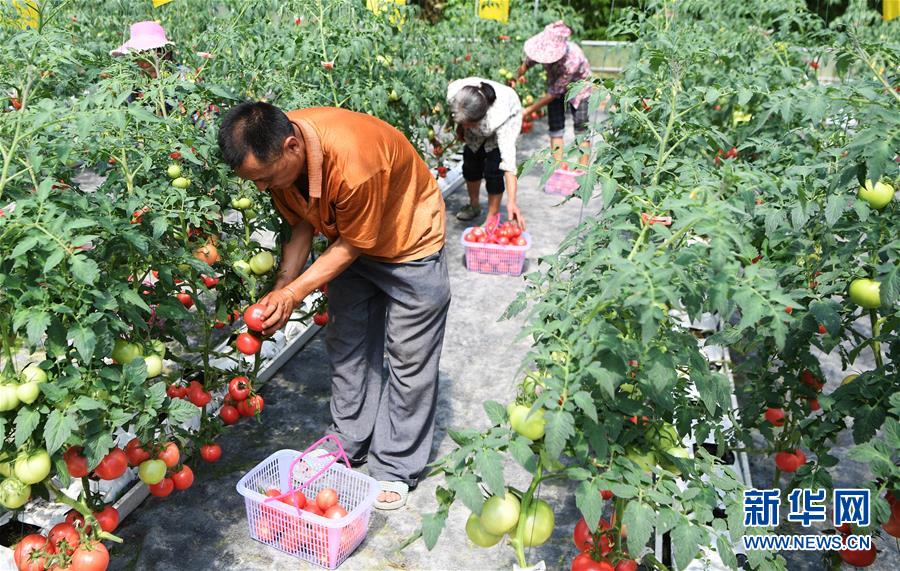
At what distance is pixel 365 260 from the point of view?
8.40 feet

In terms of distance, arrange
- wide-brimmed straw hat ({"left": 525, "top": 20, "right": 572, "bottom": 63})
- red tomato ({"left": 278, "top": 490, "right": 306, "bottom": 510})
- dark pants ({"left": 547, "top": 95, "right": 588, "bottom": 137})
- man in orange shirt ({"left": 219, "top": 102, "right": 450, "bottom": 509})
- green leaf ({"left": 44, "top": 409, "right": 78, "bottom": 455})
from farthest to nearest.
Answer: dark pants ({"left": 547, "top": 95, "right": 588, "bottom": 137}), wide-brimmed straw hat ({"left": 525, "top": 20, "right": 572, "bottom": 63}), red tomato ({"left": 278, "top": 490, "right": 306, "bottom": 510}), man in orange shirt ({"left": 219, "top": 102, "right": 450, "bottom": 509}), green leaf ({"left": 44, "top": 409, "right": 78, "bottom": 455})

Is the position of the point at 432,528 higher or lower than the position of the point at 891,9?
lower

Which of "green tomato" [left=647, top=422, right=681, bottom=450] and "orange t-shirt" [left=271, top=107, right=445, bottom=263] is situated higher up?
"orange t-shirt" [left=271, top=107, right=445, bottom=263]

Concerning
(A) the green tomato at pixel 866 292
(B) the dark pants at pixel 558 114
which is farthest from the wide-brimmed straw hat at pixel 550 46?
(A) the green tomato at pixel 866 292

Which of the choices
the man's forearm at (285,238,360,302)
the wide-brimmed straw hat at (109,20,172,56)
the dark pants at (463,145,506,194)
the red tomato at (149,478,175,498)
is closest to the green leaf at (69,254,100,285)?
the man's forearm at (285,238,360,302)

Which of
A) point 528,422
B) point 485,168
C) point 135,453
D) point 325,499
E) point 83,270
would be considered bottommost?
point 485,168

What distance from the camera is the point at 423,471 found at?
281 centimetres

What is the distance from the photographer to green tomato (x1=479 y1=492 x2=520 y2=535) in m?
1.65

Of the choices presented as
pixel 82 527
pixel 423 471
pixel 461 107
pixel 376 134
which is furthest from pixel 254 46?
pixel 82 527

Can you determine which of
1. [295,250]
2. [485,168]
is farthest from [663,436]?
[485,168]

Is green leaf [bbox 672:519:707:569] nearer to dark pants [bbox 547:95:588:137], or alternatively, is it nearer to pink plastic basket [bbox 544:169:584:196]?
pink plastic basket [bbox 544:169:584:196]

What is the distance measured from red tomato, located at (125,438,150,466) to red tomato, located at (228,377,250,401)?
0.55 m

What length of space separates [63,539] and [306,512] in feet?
2.11

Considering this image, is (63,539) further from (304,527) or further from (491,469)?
(491,469)
